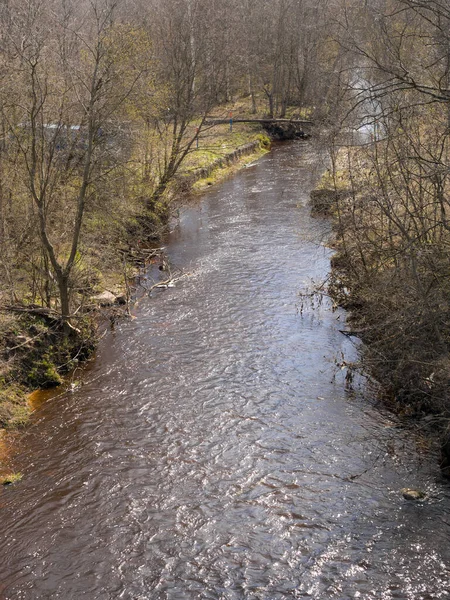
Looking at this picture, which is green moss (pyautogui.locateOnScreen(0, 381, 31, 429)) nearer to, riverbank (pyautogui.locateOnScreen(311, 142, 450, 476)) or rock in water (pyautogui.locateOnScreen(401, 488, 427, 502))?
riverbank (pyautogui.locateOnScreen(311, 142, 450, 476))

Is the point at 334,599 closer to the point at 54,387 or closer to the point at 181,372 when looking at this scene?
the point at 181,372

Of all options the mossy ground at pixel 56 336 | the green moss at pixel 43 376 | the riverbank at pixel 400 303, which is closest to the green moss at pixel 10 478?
the mossy ground at pixel 56 336

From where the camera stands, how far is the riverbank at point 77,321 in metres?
12.1

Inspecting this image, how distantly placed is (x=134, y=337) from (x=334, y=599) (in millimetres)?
8718

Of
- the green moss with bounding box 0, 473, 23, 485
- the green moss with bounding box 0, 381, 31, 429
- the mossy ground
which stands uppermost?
the mossy ground

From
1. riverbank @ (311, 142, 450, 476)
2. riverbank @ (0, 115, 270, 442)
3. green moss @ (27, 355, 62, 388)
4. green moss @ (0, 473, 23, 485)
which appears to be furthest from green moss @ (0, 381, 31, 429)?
riverbank @ (311, 142, 450, 476)

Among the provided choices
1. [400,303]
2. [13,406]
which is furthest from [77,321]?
[400,303]

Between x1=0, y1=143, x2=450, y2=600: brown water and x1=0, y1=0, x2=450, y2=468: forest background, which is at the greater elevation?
x1=0, y1=0, x2=450, y2=468: forest background

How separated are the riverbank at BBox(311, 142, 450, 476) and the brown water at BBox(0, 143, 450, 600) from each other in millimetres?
640

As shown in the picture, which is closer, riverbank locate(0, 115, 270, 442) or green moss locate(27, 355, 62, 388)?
riverbank locate(0, 115, 270, 442)

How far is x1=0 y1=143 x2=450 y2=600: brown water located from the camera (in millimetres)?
7566

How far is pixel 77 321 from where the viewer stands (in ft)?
46.1

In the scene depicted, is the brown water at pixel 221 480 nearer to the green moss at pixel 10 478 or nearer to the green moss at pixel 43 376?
the green moss at pixel 10 478

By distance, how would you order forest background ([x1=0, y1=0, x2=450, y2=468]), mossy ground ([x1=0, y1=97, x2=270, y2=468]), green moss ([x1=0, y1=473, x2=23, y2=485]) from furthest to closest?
mossy ground ([x1=0, y1=97, x2=270, y2=468]), forest background ([x1=0, y1=0, x2=450, y2=468]), green moss ([x1=0, y1=473, x2=23, y2=485])
